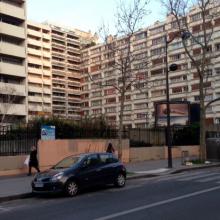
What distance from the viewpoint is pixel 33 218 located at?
1233 cm

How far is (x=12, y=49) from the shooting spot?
73438mm

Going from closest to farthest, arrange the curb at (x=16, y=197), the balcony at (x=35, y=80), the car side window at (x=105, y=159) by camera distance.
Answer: the curb at (x=16, y=197) → the car side window at (x=105, y=159) → the balcony at (x=35, y=80)

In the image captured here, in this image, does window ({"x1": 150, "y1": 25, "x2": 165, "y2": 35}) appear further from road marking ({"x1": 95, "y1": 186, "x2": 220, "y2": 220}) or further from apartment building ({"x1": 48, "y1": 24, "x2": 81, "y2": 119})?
road marking ({"x1": 95, "y1": 186, "x2": 220, "y2": 220})

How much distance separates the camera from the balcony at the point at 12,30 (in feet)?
237

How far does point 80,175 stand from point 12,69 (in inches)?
2263

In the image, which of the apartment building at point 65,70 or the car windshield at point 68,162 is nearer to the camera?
the car windshield at point 68,162

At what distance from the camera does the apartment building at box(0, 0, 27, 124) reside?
232ft

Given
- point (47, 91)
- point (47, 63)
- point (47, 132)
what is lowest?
point (47, 132)

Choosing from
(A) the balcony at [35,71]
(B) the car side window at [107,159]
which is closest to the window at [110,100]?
(A) the balcony at [35,71]

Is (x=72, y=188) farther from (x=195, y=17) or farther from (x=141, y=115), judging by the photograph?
(x=141, y=115)

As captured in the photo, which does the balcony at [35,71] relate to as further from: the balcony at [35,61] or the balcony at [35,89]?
the balcony at [35,89]

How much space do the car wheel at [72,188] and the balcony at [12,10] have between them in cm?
5956

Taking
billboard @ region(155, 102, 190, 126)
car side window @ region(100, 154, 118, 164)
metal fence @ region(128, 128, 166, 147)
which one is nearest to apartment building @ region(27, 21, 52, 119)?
billboard @ region(155, 102, 190, 126)

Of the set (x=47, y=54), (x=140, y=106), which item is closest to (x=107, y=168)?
(x=140, y=106)
